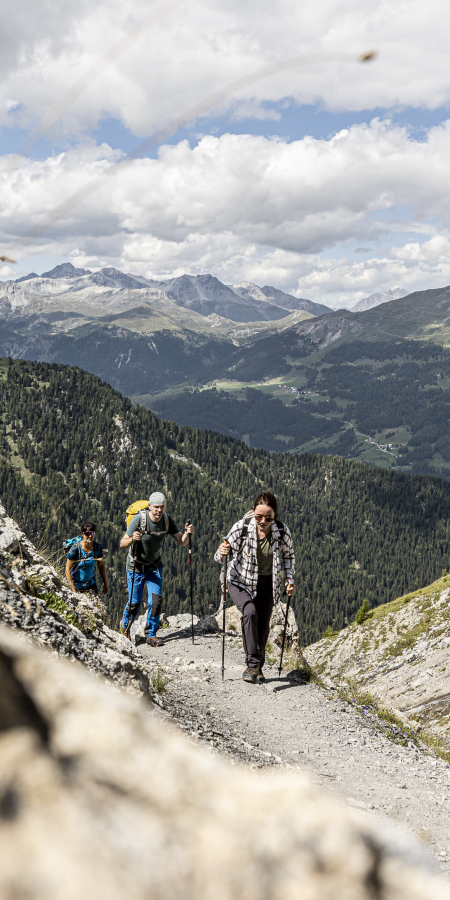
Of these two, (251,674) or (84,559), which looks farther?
(84,559)

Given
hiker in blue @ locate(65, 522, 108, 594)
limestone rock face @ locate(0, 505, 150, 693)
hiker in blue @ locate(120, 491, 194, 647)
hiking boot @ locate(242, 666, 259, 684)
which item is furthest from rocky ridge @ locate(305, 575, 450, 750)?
limestone rock face @ locate(0, 505, 150, 693)

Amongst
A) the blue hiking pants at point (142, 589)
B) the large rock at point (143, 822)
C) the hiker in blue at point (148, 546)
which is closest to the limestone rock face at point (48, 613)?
the hiker in blue at point (148, 546)

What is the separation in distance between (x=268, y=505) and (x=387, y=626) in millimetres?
24035

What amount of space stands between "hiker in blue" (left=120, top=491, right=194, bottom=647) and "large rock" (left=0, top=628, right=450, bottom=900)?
10.2 meters

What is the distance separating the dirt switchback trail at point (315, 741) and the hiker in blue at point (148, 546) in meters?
1.68

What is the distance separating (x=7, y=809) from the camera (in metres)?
1.20

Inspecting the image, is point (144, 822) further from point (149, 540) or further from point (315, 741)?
point (149, 540)

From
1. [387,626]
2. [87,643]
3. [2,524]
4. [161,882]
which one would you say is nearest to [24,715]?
[161,882]

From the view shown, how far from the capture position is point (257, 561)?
33.9ft

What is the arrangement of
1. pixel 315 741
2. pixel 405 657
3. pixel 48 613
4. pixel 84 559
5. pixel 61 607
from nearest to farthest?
pixel 48 613 < pixel 61 607 < pixel 315 741 < pixel 84 559 < pixel 405 657

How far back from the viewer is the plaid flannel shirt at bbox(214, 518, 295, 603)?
10312 mm

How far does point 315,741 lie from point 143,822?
8869 mm

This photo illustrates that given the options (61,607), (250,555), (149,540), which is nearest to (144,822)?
(61,607)

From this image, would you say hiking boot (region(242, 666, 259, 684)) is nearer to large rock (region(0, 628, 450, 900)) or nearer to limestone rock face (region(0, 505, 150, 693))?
limestone rock face (region(0, 505, 150, 693))
